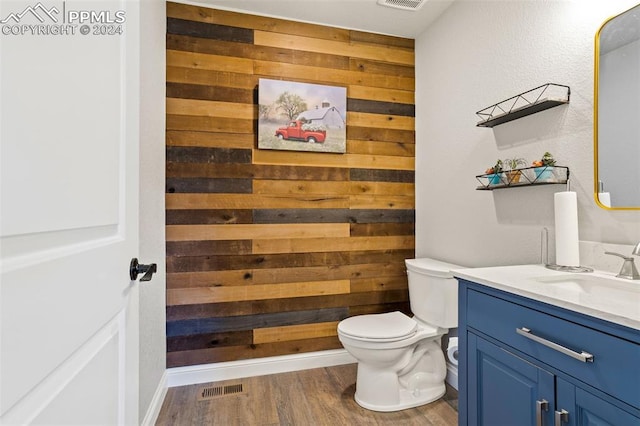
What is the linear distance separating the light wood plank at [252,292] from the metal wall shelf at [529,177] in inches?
48.3

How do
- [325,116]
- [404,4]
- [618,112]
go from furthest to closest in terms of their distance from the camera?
[325,116] → [404,4] → [618,112]

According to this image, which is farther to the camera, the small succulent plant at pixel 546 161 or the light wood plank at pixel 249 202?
the light wood plank at pixel 249 202

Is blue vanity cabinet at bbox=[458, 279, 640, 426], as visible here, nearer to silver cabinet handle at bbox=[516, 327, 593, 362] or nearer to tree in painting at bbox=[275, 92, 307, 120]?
silver cabinet handle at bbox=[516, 327, 593, 362]

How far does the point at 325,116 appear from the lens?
227 cm

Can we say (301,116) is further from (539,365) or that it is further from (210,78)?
(539,365)

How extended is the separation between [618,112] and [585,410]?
3.54 feet

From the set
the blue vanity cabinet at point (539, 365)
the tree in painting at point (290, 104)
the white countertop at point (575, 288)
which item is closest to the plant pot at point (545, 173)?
the white countertop at point (575, 288)

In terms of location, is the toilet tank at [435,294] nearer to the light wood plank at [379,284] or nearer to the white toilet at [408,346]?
the white toilet at [408,346]

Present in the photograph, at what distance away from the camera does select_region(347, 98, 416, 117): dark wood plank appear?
7.79 feet

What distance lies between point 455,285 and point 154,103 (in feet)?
6.63

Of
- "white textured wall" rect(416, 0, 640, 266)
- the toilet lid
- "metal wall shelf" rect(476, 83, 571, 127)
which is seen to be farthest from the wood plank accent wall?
"metal wall shelf" rect(476, 83, 571, 127)

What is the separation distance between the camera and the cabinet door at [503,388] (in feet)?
2.99

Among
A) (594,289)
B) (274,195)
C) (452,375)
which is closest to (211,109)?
(274,195)

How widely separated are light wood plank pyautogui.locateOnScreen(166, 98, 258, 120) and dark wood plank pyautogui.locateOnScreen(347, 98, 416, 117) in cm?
74
